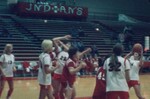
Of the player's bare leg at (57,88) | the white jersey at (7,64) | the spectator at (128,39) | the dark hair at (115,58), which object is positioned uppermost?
the dark hair at (115,58)

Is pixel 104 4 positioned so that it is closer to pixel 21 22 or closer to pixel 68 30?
pixel 68 30

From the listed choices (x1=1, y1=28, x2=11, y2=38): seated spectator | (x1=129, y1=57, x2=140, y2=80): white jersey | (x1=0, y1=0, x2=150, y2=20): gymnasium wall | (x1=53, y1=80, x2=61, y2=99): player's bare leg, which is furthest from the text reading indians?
(x1=129, y1=57, x2=140, y2=80): white jersey

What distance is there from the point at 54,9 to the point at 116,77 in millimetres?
24500

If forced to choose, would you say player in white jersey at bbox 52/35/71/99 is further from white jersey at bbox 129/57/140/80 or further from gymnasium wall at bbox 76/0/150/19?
gymnasium wall at bbox 76/0/150/19

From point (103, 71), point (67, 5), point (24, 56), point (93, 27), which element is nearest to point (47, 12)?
point (67, 5)

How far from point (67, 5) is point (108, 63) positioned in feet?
82.7

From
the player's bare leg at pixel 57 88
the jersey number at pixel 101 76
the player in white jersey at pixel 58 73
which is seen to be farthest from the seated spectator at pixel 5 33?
the jersey number at pixel 101 76

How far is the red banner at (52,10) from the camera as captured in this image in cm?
2978

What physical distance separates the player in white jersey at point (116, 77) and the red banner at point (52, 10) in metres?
23.3

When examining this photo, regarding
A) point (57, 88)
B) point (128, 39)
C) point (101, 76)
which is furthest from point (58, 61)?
point (128, 39)

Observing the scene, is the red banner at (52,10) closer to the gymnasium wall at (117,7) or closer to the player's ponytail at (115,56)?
the gymnasium wall at (117,7)

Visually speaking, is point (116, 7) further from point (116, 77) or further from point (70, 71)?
point (116, 77)

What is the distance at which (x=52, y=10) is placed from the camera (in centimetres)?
3095

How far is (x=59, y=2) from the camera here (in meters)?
32.5
